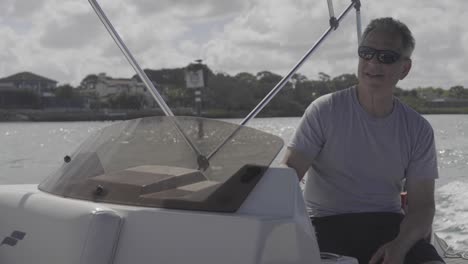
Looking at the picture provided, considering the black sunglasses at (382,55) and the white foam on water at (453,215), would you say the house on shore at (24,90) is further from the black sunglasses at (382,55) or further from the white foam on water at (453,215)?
the black sunglasses at (382,55)

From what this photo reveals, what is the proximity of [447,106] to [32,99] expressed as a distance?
46259 millimetres

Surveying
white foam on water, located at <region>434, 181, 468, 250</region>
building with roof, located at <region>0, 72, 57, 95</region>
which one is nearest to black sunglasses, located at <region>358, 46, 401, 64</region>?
white foam on water, located at <region>434, 181, 468, 250</region>

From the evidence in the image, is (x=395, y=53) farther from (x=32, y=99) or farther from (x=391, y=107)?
(x=32, y=99)

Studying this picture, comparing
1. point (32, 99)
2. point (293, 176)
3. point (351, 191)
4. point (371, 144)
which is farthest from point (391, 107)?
point (32, 99)

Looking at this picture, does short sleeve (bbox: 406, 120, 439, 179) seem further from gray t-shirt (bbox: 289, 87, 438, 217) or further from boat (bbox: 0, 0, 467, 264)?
boat (bbox: 0, 0, 467, 264)

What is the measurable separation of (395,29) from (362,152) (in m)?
0.50

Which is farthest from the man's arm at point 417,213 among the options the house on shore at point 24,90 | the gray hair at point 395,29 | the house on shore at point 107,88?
the house on shore at point 24,90

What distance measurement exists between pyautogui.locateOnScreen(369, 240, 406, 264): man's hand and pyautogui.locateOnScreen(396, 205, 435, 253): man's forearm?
20 mm

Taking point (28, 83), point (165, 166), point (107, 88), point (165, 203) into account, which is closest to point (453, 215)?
point (165, 166)

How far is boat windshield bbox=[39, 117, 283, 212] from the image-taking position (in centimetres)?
202

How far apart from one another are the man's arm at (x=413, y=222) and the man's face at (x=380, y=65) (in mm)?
389

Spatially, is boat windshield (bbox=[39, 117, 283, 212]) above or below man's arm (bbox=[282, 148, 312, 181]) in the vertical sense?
above

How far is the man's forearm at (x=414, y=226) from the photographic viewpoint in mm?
2578

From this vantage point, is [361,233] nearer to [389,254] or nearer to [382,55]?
[389,254]
